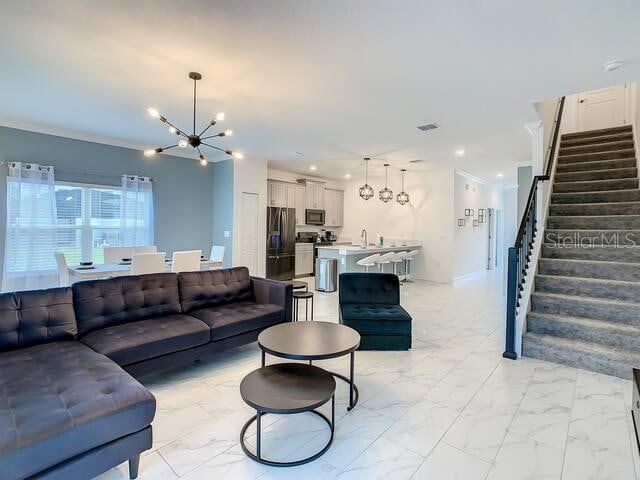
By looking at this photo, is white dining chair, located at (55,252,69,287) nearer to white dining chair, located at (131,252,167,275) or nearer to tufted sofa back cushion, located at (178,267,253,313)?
white dining chair, located at (131,252,167,275)

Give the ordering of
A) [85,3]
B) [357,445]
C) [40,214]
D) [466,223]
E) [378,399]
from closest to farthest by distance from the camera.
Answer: [357,445]
[85,3]
[378,399]
[40,214]
[466,223]

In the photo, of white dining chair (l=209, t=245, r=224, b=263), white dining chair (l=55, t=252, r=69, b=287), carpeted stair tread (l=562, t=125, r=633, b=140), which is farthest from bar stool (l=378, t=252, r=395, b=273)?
white dining chair (l=55, t=252, r=69, b=287)

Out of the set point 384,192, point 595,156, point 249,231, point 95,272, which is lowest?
point 95,272

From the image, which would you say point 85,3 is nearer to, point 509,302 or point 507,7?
point 507,7

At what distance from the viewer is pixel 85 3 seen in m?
2.17

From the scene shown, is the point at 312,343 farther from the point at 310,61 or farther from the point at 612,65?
the point at 612,65

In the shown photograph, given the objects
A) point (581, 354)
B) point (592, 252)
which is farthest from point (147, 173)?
point (592, 252)

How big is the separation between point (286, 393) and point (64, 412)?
3.57ft

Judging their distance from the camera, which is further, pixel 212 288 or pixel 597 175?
pixel 597 175

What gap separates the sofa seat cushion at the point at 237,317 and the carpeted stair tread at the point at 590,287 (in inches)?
122

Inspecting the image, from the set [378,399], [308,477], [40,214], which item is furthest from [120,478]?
[40,214]

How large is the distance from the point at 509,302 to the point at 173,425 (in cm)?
330

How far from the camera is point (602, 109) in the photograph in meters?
6.60

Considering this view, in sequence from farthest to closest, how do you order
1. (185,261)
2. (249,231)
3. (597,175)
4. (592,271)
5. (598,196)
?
(249,231)
(597,175)
(598,196)
(185,261)
(592,271)
